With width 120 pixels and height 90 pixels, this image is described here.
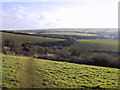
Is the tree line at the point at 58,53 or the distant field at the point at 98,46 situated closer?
the tree line at the point at 58,53

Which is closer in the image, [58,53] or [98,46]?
[58,53]

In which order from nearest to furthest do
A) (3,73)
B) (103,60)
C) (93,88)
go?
(93,88) < (3,73) < (103,60)

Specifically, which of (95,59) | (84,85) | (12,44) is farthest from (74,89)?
(12,44)

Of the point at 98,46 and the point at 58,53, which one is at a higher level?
the point at 98,46

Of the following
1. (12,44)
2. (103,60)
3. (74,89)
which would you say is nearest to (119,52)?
(103,60)

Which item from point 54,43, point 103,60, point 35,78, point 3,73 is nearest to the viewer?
point 35,78

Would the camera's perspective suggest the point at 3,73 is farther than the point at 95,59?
No

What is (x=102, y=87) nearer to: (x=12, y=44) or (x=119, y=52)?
(x=12, y=44)

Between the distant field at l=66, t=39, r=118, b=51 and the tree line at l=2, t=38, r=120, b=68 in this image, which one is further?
the distant field at l=66, t=39, r=118, b=51

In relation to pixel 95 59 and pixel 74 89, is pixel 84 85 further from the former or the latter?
pixel 95 59

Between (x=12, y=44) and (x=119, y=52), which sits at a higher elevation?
(x=12, y=44)

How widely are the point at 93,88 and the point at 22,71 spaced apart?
6619 millimetres

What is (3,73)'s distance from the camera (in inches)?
Answer: 451

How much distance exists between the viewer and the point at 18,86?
360 inches
